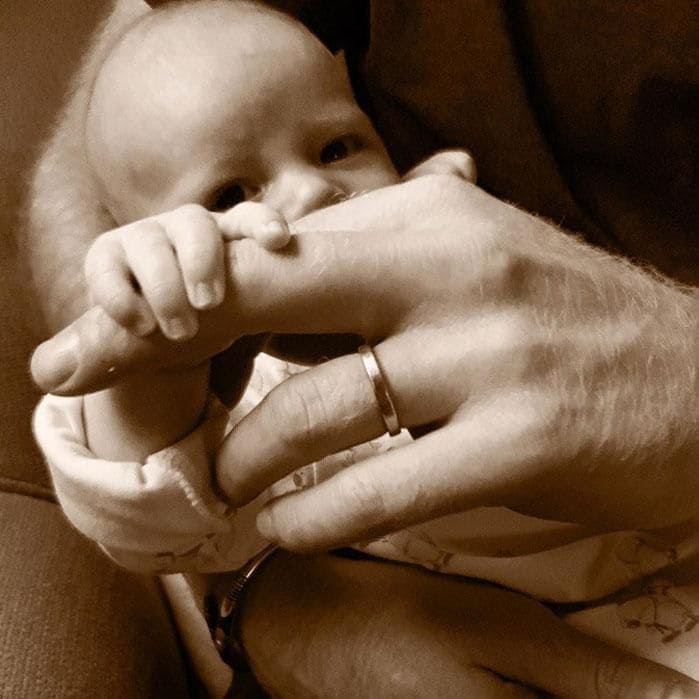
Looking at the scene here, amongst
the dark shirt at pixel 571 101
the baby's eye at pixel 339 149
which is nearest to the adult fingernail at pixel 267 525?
the baby's eye at pixel 339 149

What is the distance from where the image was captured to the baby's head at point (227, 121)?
Result: 661 millimetres

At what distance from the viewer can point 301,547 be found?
474 mm

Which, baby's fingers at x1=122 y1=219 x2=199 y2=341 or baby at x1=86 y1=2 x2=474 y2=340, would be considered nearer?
baby's fingers at x1=122 y1=219 x2=199 y2=341

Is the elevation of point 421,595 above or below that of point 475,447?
below

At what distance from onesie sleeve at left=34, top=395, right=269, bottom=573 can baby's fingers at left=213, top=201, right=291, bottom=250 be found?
0.15 metres

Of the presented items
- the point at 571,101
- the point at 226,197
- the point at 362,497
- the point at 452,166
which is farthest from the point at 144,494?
the point at 571,101

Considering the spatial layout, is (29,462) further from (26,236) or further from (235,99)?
(235,99)

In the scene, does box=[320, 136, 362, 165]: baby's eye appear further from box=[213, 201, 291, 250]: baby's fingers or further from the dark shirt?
box=[213, 201, 291, 250]: baby's fingers

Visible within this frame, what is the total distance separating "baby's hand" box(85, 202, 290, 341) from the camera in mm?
406

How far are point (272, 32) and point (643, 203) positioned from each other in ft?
1.24

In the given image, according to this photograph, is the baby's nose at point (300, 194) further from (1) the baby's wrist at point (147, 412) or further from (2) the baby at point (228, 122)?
(1) the baby's wrist at point (147, 412)

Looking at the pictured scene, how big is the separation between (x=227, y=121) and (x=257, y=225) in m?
0.27

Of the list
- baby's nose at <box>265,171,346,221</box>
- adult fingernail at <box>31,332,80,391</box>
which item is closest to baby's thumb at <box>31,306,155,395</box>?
adult fingernail at <box>31,332,80,391</box>

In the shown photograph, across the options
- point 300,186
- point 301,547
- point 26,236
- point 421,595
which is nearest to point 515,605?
point 421,595
